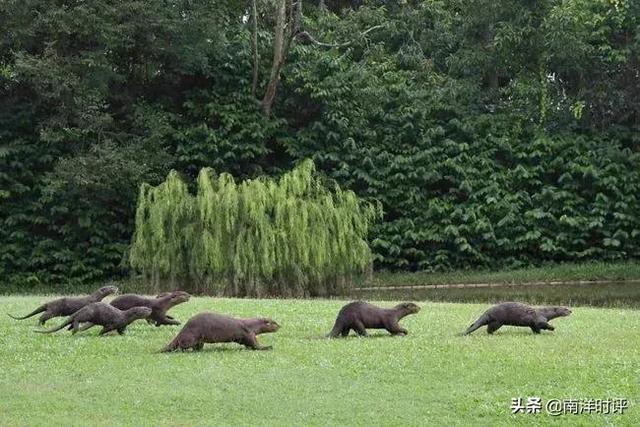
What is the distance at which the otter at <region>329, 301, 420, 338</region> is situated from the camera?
1041 cm

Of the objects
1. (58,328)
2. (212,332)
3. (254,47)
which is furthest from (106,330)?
(254,47)

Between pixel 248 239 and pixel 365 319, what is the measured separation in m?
10.3

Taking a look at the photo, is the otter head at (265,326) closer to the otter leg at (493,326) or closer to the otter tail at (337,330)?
the otter tail at (337,330)

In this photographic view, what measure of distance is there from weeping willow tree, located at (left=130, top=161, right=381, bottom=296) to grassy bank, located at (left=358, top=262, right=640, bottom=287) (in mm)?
4874

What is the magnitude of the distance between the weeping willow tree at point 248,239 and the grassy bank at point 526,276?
4.87 metres

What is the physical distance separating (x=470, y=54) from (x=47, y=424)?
24.5 meters

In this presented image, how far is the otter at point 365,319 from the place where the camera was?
10.4 meters

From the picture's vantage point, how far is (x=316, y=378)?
8047 mm

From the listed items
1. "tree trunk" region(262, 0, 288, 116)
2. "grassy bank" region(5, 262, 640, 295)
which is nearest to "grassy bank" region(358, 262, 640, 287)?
"grassy bank" region(5, 262, 640, 295)

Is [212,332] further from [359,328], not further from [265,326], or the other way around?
[359,328]

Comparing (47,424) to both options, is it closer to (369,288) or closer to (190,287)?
(190,287)

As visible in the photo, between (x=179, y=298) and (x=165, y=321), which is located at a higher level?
(x=179, y=298)

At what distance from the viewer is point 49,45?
25344 millimetres

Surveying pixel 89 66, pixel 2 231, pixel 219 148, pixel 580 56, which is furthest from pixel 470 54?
pixel 2 231
